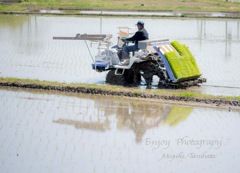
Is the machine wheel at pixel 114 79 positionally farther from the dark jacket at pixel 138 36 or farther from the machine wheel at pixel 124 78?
the dark jacket at pixel 138 36

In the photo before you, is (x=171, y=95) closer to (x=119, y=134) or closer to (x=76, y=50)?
(x=119, y=134)

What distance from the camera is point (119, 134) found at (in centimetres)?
1028

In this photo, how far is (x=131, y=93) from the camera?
13094 mm

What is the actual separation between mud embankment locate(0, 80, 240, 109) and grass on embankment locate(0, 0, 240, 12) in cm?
1859

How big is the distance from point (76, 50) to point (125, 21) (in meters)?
8.28

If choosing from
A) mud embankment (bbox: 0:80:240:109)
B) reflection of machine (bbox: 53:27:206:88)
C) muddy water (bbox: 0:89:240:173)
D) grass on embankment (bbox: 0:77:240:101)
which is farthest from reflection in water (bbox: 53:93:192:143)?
reflection of machine (bbox: 53:27:206:88)

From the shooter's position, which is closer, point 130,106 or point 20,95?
point 130,106

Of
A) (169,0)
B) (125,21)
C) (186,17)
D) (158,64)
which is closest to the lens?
(158,64)

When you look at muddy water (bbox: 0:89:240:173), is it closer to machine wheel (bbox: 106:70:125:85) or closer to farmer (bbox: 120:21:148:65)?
machine wheel (bbox: 106:70:125:85)

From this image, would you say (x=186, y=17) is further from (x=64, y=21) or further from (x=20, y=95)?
(x=20, y=95)

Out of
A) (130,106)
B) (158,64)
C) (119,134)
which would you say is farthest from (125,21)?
(119,134)

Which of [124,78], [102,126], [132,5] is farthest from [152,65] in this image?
[132,5]

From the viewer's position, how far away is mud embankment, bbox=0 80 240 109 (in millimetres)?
12391

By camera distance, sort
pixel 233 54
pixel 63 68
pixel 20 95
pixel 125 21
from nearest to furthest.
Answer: pixel 20 95
pixel 63 68
pixel 233 54
pixel 125 21
